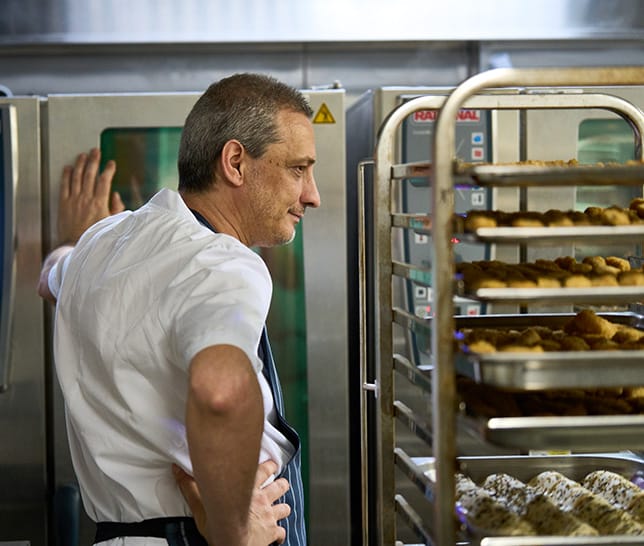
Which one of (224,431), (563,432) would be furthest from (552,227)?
(224,431)

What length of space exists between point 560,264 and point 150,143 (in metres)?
1.49

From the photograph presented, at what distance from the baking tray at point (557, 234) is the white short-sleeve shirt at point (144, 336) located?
363mm

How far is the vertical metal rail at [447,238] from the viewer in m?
1.25

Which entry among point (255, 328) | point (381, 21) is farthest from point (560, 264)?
point (381, 21)

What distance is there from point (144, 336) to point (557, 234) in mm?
652

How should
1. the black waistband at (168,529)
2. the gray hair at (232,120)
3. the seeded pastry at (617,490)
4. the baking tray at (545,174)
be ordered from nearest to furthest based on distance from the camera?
the baking tray at (545,174) → the seeded pastry at (617,490) → the black waistband at (168,529) → the gray hair at (232,120)

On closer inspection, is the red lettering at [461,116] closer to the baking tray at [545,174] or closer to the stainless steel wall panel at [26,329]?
the stainless steel wall panel at [26,329]

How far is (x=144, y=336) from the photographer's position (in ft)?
4.88

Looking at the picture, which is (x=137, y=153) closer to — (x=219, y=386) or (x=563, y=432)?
(x=219, y=386)

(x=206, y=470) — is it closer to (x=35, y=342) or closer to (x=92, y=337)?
(x=92, y=337)

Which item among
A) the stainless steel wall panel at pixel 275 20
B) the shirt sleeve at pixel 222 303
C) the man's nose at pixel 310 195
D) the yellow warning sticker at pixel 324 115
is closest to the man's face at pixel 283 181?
the man's nose at pixel 310 195

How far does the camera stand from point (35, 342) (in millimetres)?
2695

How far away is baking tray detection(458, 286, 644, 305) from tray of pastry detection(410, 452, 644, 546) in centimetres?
30

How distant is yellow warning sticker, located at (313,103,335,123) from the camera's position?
2.71 meters
